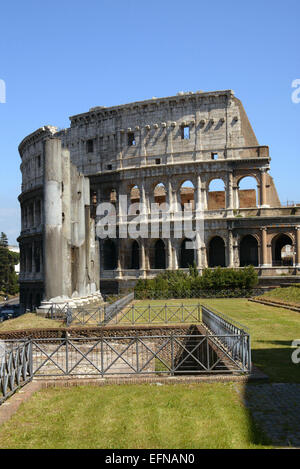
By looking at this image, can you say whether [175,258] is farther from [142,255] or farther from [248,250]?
[248,250]

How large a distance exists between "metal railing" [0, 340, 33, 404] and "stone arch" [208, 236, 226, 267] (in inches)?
1329

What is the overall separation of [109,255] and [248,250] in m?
13.2

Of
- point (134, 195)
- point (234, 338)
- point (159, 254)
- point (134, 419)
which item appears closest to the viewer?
point (134, 419)

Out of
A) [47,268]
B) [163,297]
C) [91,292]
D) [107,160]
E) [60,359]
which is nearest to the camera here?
[60,359]

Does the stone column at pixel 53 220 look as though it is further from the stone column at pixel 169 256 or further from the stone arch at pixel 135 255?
the stone arch at pixel 135 255

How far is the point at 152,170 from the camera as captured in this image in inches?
1740

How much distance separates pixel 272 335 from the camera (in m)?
16.7

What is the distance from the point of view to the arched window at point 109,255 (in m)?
46.9

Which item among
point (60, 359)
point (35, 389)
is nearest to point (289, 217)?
point (60, 359)

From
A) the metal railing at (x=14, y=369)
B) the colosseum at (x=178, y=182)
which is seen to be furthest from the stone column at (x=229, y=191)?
the metal railing at (x=14, y=369)

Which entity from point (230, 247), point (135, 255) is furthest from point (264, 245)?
point (135, 255)

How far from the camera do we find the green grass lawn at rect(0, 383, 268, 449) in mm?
7250
